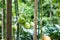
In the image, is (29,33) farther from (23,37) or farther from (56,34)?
(56,34)

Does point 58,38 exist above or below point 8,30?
below

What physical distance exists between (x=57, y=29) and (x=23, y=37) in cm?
44

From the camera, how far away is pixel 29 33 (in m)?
1.42

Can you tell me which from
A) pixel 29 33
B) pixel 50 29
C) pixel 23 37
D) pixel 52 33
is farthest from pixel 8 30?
pixel 50 29

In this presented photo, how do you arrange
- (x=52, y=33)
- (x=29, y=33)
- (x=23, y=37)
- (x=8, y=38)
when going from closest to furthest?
(x=8, y=38), (x=23, y=37), (x=29, y=33), (x=52, y=33)

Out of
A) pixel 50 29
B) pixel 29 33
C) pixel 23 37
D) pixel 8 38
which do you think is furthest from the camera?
pixel 50 29

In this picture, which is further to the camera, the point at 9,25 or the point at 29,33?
the point at 29,33

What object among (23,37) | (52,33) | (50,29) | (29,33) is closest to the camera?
(23,37)

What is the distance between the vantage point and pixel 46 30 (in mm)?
1597

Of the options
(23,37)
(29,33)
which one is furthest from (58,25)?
(23,37)

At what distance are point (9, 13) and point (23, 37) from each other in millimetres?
824

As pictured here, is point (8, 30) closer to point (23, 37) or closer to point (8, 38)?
point (8, 38)

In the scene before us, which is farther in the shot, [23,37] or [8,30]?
[23,37]

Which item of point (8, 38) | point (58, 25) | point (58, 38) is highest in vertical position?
point (8, 38)
